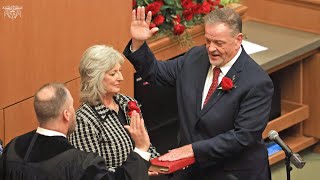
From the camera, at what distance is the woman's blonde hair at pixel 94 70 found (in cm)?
537

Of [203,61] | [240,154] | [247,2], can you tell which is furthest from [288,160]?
[247,2]

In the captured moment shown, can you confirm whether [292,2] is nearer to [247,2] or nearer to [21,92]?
[247,2]

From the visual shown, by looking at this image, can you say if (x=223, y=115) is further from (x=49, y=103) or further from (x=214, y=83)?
(x=49, y=103)

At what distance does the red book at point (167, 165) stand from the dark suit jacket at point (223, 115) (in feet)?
0.41

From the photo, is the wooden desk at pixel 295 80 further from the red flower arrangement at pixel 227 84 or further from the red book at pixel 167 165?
the red book at pixel 167 165

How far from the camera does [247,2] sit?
8.34 meters

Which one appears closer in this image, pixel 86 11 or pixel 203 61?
pixel 203 61

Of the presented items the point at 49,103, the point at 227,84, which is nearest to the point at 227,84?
the point at 227,84

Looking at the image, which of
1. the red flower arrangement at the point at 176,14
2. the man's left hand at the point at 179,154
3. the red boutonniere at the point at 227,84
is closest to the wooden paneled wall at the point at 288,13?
the red flower arrangement at the point at 176,14

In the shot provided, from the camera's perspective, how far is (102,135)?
5297mm

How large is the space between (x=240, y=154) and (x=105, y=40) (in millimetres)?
1427

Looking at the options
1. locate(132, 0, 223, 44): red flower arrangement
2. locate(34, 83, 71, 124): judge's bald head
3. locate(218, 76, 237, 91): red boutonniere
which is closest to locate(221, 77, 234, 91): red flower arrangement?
locate(218, 76, 237, 91): red boutonniere

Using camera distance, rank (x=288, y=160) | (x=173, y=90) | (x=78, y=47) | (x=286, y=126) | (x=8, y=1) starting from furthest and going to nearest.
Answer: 1. (x=286, y=126)
2. (x=173, y=90)
3. (x=78, y=47)
4. (x=8, y=1)
5. (x=288, y=160)

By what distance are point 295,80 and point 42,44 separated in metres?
3.13
